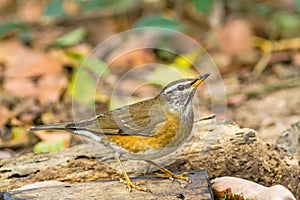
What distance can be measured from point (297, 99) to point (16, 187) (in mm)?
3599

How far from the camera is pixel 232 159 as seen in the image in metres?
4.83

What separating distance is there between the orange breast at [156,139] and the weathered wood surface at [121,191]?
0.76ft

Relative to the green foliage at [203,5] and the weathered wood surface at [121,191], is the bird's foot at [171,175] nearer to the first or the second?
the weathered wood surface at [121,191]

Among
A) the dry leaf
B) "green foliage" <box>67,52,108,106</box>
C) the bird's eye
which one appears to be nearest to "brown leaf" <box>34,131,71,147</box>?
Result: "green foliage" <box>67,52,108,106</box>

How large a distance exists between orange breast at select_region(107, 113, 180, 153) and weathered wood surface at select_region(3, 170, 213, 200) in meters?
0.23

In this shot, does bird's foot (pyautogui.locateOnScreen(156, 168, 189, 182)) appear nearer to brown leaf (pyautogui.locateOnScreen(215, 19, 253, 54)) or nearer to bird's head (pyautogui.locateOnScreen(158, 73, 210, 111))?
bird's head (pyautogui.locateOnScreen(158, 73, 210, 111))

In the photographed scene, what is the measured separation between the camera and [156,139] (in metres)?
4.44

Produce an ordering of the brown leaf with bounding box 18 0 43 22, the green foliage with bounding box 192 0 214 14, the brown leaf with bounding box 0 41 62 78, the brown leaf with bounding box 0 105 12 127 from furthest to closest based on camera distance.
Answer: the brown leaf with bounding box 18 0 43 22
the brown leaf with bounding box 0 41 62 78
the green foliage with bounding box 192 0 214 14
the brown leaf with bounding box 0 105 12 127

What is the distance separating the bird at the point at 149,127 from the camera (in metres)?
4.43

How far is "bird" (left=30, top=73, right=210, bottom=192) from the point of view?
4.43 metres

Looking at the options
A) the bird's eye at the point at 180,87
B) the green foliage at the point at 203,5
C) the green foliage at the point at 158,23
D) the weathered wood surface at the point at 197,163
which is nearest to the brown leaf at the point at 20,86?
the green foliage at the point at 158,23

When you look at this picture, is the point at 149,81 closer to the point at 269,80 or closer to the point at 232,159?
the point at 269,80

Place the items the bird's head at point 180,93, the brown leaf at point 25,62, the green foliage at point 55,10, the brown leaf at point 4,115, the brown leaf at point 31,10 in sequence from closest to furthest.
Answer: the bird's head at point 180,93, the brown leaf at point 4,115, the brown leaf at point 25,62, the green foliage at point 55,10, the brown leaf at point 31,10

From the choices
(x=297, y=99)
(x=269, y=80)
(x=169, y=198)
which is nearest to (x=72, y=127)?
(x=169, y=198)
